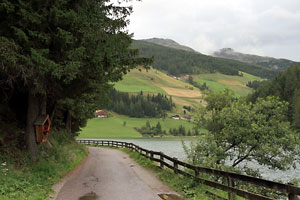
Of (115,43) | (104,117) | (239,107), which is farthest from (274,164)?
(104,117)

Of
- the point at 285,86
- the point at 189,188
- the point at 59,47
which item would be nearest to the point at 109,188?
the point at 189,188

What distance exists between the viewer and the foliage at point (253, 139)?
16797 millimetres

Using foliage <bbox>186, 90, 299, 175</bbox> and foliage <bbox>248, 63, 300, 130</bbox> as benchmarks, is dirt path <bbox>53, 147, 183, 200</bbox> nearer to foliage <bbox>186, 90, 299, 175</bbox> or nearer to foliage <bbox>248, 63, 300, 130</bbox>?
foliage <bbox>186, 90, 299, 175</bbox>

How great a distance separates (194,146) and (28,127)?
37.0 ft

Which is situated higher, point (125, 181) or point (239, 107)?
point (239, 107)

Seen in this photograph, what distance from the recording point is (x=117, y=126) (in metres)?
166

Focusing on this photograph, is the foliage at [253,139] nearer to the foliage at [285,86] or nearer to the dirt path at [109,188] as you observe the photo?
the dirt path at [109,188]

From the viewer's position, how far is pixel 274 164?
1684 centimetres

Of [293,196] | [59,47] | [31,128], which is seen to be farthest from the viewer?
[31,128]

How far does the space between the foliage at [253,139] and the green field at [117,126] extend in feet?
413

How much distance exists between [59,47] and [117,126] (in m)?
158

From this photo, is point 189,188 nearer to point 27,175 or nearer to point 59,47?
point 27,175

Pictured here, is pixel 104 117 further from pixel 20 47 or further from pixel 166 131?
pixel 20 47

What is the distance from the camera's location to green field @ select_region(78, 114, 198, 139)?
494 feet
